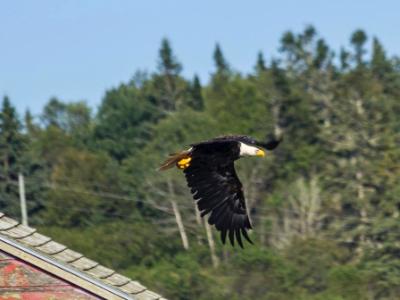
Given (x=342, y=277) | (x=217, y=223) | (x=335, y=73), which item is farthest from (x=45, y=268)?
(x=335, y=73)

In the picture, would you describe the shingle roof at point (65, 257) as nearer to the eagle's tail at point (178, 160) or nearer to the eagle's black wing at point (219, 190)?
the eagle's tail at point (178, 160)

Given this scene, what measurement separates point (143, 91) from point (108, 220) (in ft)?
95.2

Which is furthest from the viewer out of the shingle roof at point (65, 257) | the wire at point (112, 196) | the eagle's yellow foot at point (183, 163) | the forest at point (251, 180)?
the wire at point (112, 196)

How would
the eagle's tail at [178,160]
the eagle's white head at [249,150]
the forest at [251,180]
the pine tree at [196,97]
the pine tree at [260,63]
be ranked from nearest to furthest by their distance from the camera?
the eagle's white head at [249,150]
the eagle's tail at [178,160]
the forest at [251,180]
the pine tree at [196,97]
the pine tree at [260,63]

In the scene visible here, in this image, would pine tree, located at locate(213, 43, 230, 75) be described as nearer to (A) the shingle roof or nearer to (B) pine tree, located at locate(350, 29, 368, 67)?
(B) pine tree, located at locate(350, 29, 368, 67)

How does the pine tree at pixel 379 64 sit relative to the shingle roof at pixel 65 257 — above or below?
above

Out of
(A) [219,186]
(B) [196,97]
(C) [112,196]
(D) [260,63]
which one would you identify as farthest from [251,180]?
(A) [219,186]

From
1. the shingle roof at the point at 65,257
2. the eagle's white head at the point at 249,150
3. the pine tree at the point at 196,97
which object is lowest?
the shingle roof at the point at 65,257

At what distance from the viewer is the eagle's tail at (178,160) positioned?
638 inches

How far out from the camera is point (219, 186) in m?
17.1

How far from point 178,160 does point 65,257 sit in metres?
3.93

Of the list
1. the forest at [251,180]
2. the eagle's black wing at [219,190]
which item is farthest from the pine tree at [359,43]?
the eagle's black wing at [219,190]

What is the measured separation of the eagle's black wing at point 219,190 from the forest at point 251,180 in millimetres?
26332

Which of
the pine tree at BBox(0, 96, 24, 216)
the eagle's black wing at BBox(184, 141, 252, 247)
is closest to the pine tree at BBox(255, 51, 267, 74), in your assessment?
the pine tree at BBox(0, 96, 24, 216)
